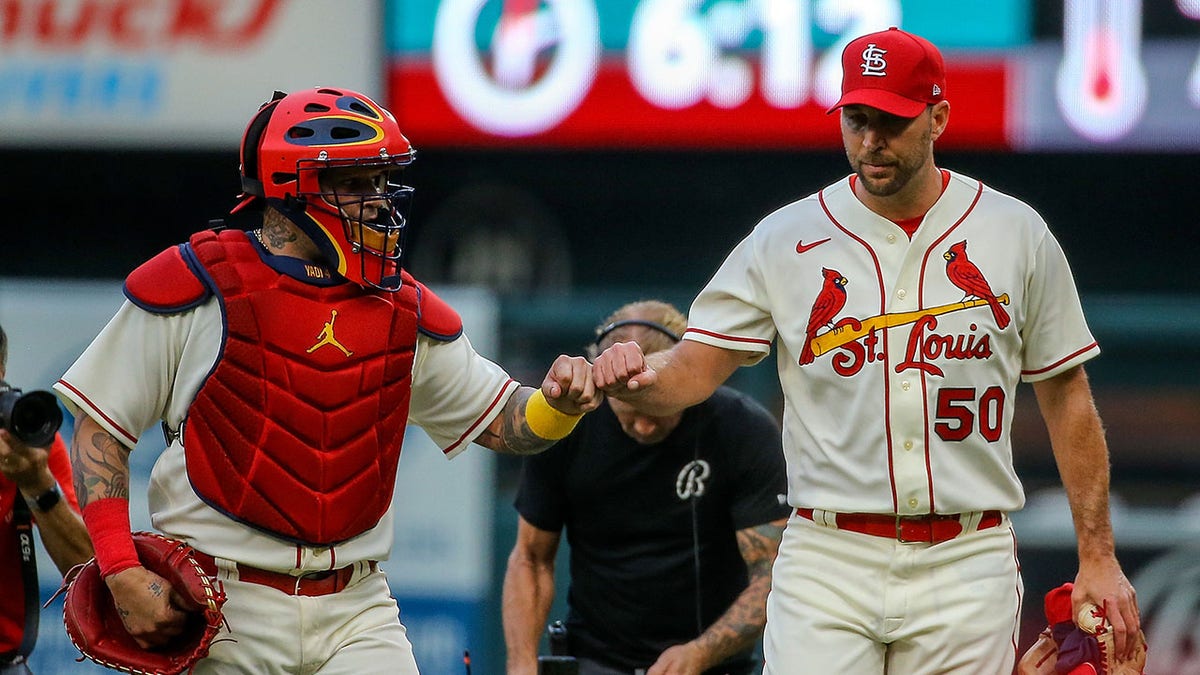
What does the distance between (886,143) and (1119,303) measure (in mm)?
3692

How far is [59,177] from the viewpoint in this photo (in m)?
12.1

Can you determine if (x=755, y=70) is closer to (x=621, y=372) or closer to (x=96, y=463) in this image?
(x=621, y=372)

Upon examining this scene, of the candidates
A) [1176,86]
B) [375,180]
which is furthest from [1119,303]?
[375,180]

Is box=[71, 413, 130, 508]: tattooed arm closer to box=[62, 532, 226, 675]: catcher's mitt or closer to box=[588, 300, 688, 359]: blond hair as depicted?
box=[62, 532, 226, 675]: catcher's mitt

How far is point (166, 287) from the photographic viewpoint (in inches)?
146

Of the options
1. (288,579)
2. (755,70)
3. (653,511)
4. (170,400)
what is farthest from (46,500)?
(755,70)

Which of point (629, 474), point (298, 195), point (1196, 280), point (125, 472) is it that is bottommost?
point (1196, 280)

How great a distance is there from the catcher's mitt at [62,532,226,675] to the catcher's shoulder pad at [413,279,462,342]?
716 mm

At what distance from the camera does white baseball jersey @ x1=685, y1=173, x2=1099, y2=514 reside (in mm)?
3861

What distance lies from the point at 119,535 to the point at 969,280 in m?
1.84

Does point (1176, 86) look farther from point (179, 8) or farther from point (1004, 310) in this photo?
point (1004, 310)

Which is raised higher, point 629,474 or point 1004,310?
point 1004,310

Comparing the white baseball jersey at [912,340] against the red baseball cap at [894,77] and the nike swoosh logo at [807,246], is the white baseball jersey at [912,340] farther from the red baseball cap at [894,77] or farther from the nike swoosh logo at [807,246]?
the red baseball cap at [894,77]

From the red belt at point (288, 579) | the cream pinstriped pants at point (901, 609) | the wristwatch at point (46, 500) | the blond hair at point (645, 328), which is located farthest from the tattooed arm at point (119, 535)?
the blond hair at point (645, 328)
